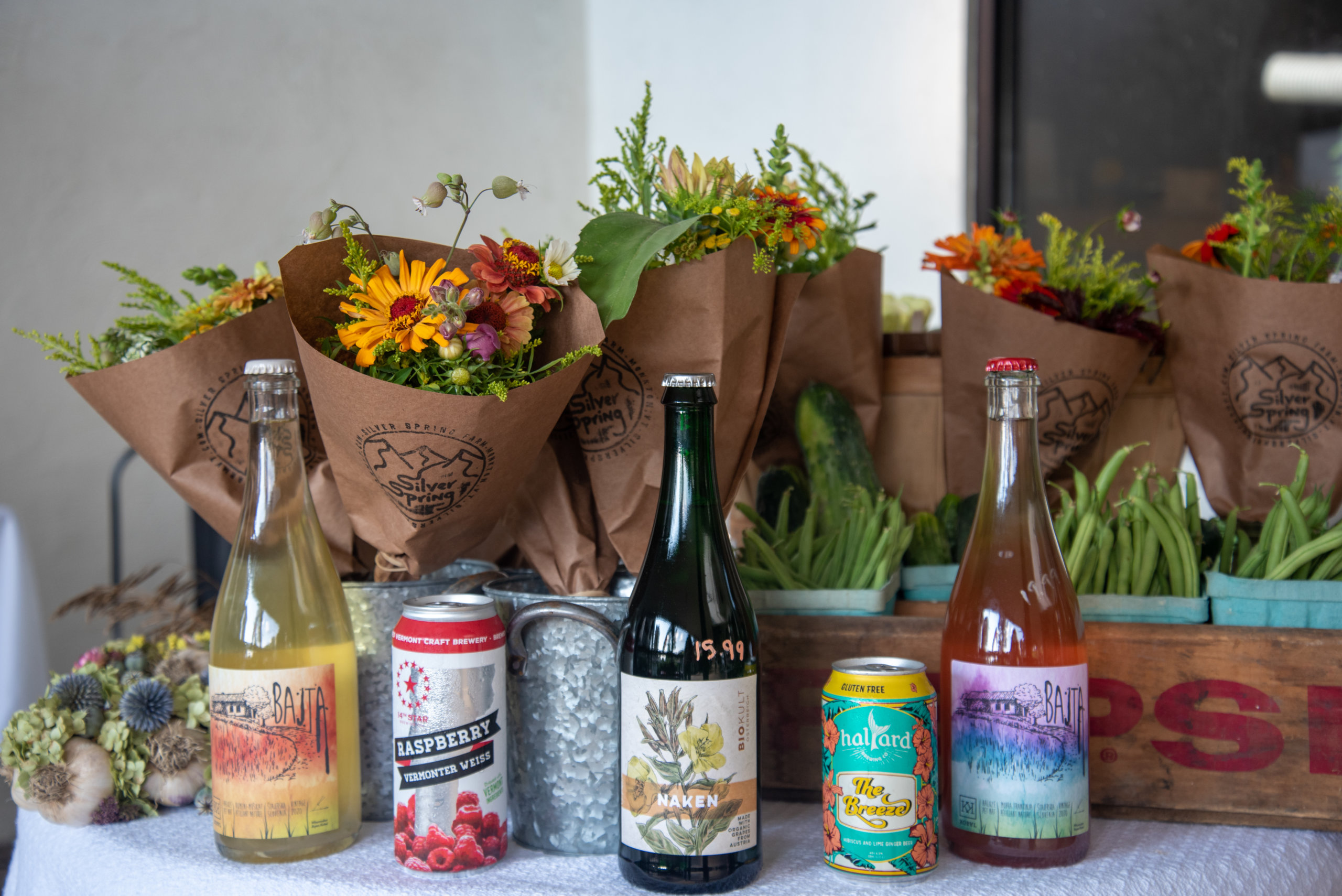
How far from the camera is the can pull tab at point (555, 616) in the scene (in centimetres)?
69

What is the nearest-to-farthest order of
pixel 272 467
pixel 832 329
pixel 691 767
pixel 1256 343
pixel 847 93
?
1. pixel 691 767
2. pixel 272 467
3. pixel 1256 343
4. pixel 832 329
5. pixel 847 93

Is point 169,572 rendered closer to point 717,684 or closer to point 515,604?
point 515,604

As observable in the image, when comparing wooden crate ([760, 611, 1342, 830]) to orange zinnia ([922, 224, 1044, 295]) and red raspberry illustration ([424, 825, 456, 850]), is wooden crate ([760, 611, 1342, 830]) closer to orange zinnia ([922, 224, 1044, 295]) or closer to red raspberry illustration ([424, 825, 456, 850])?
red raspberry illustration ([424, 825, 456, 850])

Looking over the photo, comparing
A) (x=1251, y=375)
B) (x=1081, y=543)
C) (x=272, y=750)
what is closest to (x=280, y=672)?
(x=272, y=750)

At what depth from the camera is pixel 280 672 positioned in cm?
67

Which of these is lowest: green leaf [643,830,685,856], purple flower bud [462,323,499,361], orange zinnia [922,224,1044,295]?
green leaf [643,830,685,856]

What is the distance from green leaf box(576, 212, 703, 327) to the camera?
0.68 m

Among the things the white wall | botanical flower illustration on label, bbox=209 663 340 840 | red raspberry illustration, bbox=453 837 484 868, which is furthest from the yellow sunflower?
the white wall

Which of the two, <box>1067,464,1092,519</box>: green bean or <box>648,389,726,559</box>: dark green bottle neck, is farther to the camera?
<box>1067,464,1092,519</box>: green bean

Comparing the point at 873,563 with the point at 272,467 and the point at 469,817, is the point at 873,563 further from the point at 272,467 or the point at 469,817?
the point at 272,467

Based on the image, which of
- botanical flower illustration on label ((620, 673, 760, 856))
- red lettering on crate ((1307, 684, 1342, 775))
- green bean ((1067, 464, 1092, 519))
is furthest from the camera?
green bean ((1067, 464, 1092, 519))

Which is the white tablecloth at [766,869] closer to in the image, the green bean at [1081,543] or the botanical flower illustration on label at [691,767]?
the botanical flower illustration on label at [691,767]

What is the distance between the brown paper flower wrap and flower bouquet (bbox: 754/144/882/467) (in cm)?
48

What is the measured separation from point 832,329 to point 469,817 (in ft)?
2.01
